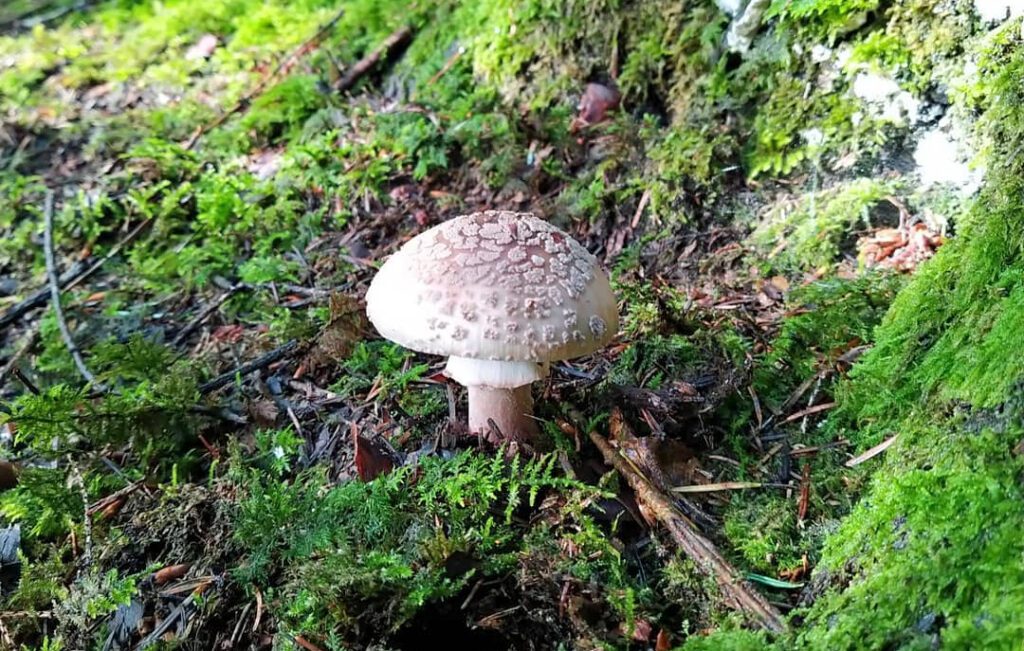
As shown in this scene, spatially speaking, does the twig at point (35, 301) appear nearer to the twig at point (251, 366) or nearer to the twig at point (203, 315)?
Answer: the twig at point (203, 315)

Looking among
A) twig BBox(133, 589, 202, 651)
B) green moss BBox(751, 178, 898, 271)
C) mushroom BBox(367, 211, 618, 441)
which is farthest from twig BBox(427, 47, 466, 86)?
twig BBox(133, 589, 202, 651)

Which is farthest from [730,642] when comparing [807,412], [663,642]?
[807,412]

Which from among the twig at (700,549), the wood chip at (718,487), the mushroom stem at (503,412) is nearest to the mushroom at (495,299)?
the mushroom stem at (503,412)

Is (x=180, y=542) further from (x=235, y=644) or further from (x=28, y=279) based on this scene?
(x=28, y=279)

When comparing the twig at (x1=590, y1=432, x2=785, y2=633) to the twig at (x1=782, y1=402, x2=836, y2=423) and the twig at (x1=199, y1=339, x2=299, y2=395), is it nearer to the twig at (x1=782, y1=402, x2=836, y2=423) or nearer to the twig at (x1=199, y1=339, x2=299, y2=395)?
the twig at (x1=782, y1=402, x2=836, y2=423)

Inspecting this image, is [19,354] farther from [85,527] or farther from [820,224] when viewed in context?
[820,224]

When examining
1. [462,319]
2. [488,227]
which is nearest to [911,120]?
[488,227]

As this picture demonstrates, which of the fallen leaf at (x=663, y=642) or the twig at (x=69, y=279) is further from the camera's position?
the twig at (x=69, y=279)
